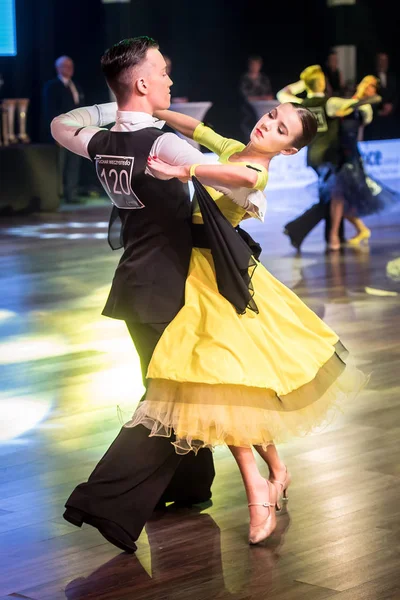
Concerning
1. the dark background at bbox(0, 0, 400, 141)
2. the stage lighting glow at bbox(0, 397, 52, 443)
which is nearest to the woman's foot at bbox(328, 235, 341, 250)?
the stage lighting glow at bbox(0, 397, 52, 443)

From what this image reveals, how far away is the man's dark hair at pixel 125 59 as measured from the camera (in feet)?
9.12

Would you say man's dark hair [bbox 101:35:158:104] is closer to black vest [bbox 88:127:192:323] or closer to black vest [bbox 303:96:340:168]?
black vest [bbox 88:127:192:323]

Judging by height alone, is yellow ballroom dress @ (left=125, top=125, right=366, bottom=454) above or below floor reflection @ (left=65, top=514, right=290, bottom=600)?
above

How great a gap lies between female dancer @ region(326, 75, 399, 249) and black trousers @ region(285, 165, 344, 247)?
0.07 m

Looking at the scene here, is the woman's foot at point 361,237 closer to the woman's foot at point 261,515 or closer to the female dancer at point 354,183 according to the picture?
the female dancer at point 354,183

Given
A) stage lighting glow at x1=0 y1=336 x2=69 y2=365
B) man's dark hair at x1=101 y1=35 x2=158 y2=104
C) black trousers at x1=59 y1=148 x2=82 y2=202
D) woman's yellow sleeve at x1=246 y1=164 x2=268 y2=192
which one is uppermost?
man's dark hair at x1=101 y1=35 x2=158 y2=104

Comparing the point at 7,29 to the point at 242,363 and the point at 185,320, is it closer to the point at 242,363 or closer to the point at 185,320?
the point at 185,320

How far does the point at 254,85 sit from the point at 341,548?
13269mm

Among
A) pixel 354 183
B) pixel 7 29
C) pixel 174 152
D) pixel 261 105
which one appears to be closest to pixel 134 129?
pixel 174 152

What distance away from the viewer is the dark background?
50.0ft

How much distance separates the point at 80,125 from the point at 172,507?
1130 millimetres

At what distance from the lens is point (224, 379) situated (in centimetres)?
279

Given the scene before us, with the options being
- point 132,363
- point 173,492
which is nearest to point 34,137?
point 132,363

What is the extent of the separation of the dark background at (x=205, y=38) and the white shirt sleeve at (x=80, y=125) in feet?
40.3
